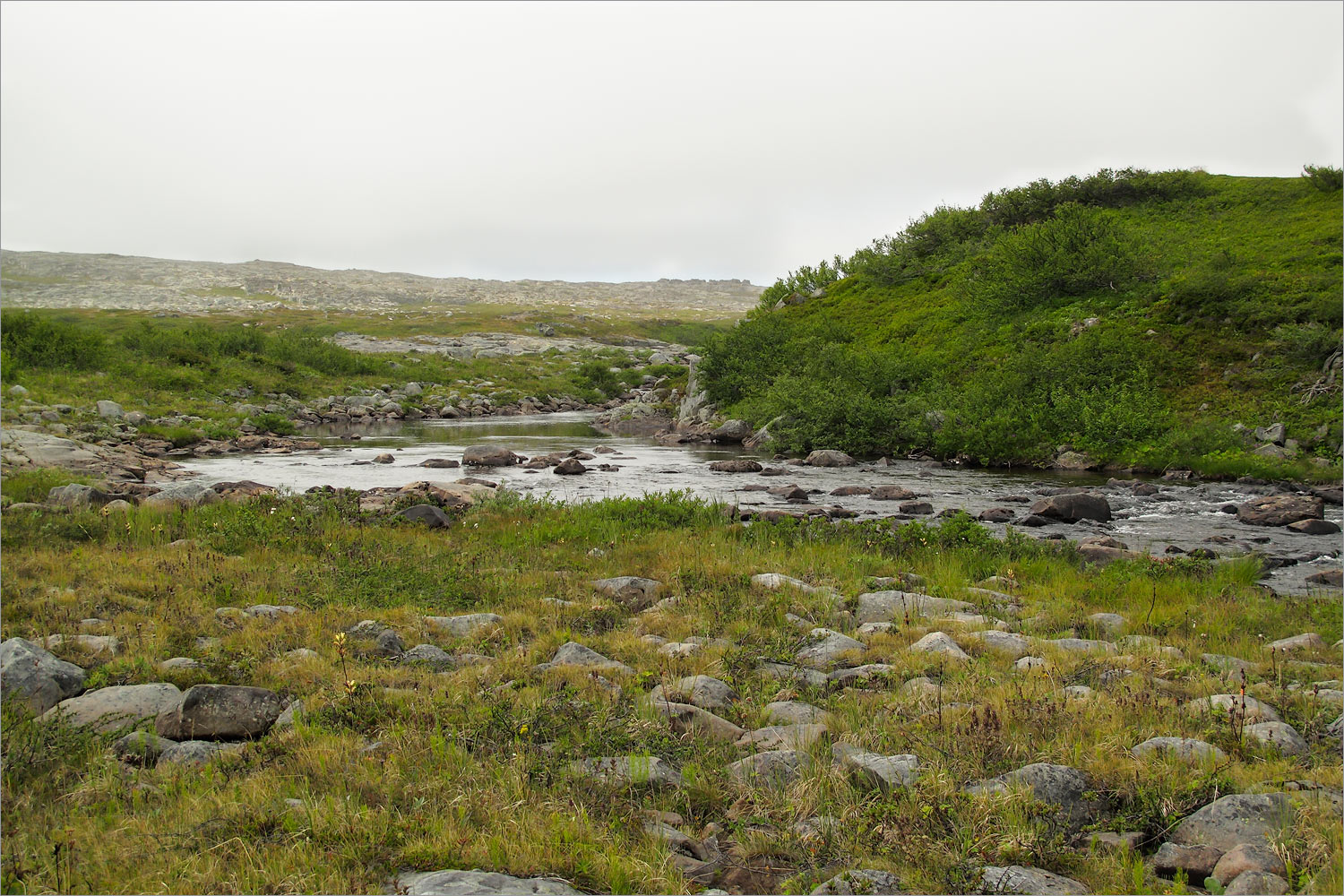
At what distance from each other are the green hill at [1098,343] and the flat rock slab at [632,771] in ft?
74.6

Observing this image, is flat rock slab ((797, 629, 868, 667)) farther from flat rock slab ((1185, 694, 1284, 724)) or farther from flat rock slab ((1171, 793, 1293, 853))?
flat rock slab ((1171, 793, 1293, 853))

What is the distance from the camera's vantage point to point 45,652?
6055mm

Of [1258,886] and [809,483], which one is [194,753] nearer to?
[1258,886]

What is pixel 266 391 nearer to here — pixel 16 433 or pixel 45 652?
pixel 16 433

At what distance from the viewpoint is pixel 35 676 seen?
564 cm

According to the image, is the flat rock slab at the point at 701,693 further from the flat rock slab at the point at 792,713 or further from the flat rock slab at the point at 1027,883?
the flat rock slab at the point at 1027,883

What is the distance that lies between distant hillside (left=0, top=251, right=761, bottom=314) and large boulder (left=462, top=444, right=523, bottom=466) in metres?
101

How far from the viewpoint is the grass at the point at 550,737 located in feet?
12.3

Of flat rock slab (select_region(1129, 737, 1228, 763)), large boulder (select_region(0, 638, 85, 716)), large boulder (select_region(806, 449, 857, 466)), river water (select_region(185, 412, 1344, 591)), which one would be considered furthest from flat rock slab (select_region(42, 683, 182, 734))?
large boulder (select_region(806, 449, 857, 466))

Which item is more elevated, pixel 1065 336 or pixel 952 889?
pixel 1065 336

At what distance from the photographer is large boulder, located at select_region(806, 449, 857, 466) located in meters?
27.8

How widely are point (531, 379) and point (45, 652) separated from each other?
6356 centimetres

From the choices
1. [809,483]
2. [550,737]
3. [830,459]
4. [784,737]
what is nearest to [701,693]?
[784,737]

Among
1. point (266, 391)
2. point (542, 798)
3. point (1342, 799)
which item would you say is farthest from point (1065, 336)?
point (266, 391)
